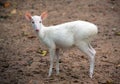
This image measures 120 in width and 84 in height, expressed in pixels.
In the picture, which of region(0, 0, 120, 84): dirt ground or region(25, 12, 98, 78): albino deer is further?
region(0, 0, 120, 84): dirt ground

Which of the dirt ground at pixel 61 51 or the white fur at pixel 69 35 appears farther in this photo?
the dirt ground at pixel 61 51

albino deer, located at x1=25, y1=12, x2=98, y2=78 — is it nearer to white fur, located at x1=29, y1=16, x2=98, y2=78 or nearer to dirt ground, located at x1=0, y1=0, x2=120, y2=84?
white fur, located at x1=29, y1=16, x2=98, y2=78

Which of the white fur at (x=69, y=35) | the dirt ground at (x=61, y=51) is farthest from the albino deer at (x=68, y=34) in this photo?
the dirt ground at (x=61, y=51)

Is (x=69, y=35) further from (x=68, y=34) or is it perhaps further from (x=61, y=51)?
(x=61, y=51)

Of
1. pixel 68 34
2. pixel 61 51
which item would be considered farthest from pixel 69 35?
pixel 61 51

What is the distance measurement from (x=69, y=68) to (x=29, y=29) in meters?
3.13

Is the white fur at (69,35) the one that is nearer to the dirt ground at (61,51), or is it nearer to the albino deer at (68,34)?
the albino deer at (68,34)

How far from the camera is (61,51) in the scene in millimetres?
8406

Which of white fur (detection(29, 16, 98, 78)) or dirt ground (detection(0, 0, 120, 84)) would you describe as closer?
white fur (detection(29, 16, 98, 78))

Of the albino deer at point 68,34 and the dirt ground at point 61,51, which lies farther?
the dirt ground at point 61,51

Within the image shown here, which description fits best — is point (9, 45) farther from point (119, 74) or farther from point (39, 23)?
point (119, 74)

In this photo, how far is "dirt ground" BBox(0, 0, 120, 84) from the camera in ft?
22.6

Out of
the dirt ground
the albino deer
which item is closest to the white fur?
the albino deer

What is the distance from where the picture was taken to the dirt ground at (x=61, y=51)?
272 inches
